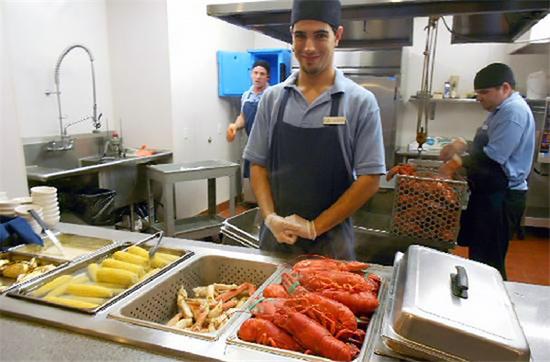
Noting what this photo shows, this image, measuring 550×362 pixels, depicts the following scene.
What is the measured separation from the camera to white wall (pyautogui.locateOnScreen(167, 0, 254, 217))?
427 centimetres

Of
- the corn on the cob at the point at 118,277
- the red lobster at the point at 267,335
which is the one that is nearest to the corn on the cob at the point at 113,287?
the corn on the cob at the point at 118,277

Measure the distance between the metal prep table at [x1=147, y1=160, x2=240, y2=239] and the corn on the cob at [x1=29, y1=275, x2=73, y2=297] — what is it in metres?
2.38

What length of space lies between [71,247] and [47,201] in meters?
0.26

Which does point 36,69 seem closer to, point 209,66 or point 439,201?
point 209,66

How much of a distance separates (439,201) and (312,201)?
0.81m

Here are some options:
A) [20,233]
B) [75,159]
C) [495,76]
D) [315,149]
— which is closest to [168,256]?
[20,233]

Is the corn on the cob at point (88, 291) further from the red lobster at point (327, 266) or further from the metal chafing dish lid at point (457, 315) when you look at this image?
the metal chafing dish lid at point (457, 315)

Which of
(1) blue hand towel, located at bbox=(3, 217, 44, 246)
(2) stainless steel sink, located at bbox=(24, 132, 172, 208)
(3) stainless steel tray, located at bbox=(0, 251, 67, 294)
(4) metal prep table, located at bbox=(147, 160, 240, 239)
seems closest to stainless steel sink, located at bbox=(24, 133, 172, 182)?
(2) stainless steel sink, located at bbox=(24, 132, 172, 208)

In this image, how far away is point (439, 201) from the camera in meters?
2.07

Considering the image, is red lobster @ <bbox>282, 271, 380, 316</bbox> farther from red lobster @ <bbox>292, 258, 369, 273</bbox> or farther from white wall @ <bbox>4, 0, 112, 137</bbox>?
white wall @ <bbox>4, 0, 112, 137</bbox>

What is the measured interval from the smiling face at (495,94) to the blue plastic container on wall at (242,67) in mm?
2745

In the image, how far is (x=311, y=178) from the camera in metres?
1.65

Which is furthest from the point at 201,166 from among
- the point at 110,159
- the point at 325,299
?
the point at 325,299

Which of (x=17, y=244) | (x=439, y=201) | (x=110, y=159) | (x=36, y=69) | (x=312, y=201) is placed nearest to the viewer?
(x=17, y=244)
